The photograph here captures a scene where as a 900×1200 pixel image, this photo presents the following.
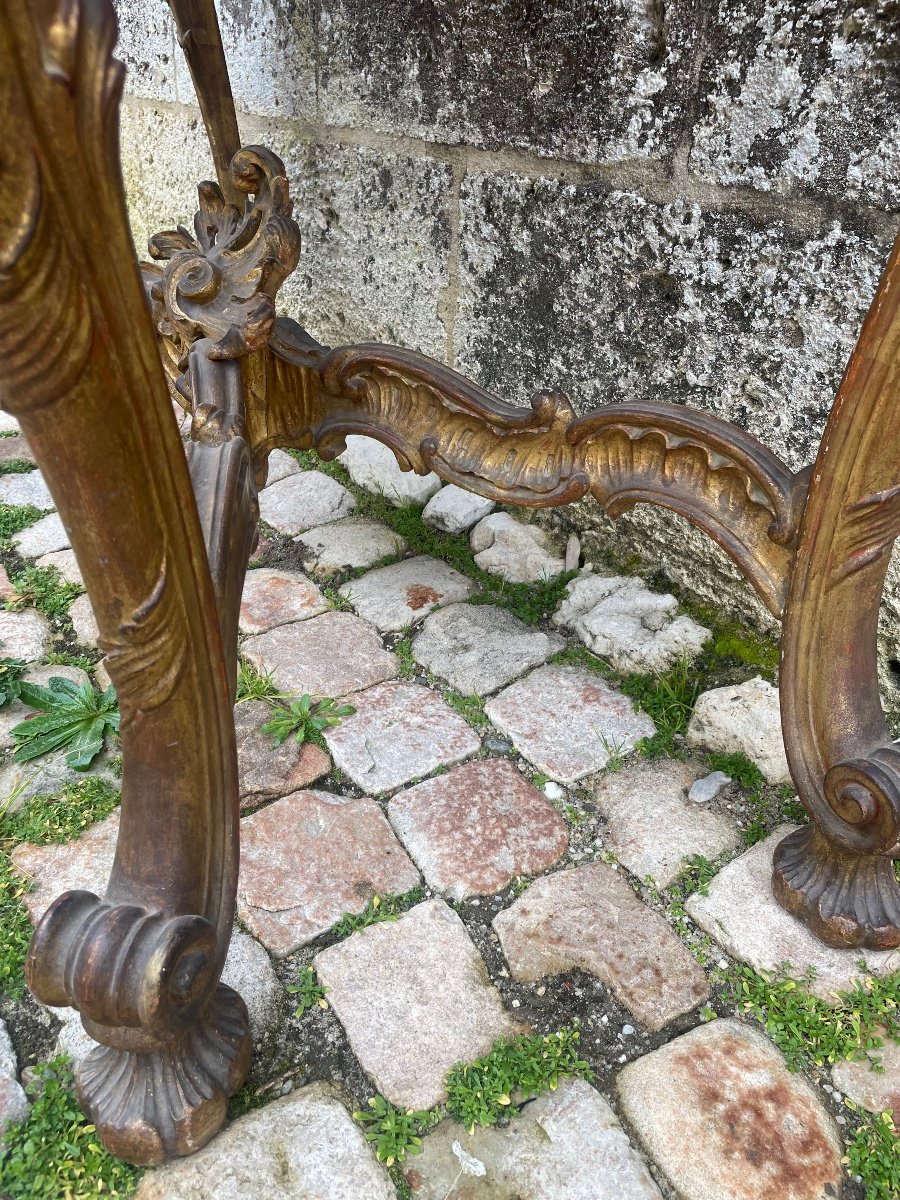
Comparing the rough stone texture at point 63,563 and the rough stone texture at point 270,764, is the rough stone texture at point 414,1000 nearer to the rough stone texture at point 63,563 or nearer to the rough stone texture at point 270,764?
the rough stone texture at point 270,764

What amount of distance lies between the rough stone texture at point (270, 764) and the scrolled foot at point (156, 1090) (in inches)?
18.8

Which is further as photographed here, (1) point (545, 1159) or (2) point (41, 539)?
(2) point (41, 539)

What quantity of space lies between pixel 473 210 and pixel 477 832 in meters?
1.23

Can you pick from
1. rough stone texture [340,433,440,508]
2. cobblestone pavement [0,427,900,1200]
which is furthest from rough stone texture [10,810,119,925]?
rough stone texture [340,433,440,508]

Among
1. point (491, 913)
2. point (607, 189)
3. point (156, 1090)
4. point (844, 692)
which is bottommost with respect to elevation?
point (491, 913)

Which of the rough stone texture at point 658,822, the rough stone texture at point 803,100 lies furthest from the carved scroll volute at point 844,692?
the rough stone texture at point 803,100

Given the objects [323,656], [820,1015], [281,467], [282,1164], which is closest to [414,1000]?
[282,1164]

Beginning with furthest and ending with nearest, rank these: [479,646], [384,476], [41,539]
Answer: [384,476]
[41,539]
[479,646]

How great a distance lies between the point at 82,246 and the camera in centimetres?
62

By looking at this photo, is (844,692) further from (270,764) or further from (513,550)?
(513,550)

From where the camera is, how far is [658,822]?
136 cm

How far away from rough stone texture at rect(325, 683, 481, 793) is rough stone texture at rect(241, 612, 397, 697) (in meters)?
0.05

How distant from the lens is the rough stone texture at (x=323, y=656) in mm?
1657

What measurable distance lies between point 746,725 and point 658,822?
0.76ft
